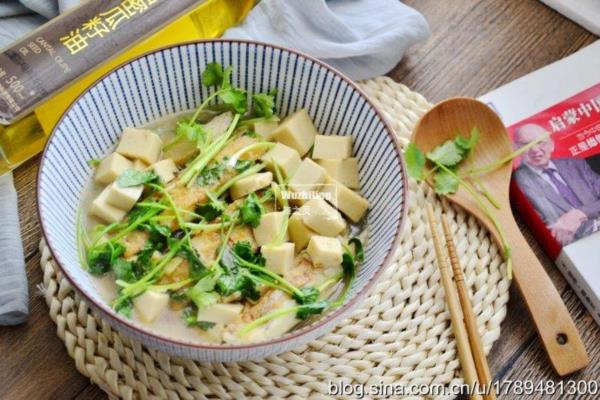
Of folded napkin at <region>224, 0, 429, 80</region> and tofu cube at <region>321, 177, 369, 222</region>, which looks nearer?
tofu cube at <region>321, 177, 369, 222</region>

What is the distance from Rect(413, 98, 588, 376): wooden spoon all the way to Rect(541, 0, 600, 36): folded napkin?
1.11 ft

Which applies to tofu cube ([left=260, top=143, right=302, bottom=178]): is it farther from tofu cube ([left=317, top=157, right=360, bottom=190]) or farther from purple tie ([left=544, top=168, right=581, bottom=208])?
purple tie ([left=544, top=168, right=581, bottom=208])

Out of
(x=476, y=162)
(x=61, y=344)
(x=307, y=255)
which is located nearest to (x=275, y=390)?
(x=307, y=255)

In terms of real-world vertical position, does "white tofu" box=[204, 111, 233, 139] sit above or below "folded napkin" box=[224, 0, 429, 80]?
below

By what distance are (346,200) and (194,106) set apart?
30 cm

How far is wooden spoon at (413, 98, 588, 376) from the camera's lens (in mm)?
1073

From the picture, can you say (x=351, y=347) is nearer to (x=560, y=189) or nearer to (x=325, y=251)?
(x=325, y=251)

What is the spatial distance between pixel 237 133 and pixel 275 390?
14.8 inches

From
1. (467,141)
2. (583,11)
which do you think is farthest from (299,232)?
(583,11)

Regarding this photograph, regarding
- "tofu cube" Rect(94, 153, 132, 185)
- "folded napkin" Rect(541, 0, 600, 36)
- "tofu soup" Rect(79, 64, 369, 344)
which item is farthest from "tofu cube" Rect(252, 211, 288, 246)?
"folded napkin" Rect(541, 0, 600, 36)

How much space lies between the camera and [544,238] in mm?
1168

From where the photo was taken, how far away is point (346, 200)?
104cm

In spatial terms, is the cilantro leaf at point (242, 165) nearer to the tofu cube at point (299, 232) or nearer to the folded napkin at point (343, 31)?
the tofu cube at point (299, 232)

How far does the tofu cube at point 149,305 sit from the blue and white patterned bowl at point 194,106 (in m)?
0.05
